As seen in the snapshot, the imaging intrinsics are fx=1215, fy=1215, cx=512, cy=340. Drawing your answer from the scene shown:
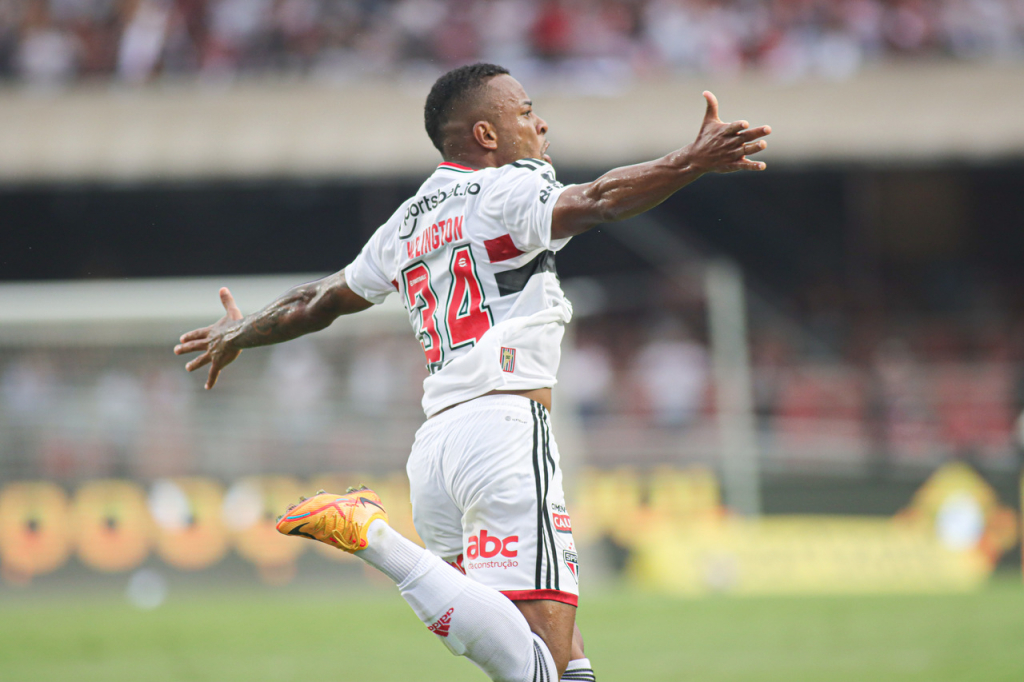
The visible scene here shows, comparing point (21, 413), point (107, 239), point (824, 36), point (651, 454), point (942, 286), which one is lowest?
point (651, 454)

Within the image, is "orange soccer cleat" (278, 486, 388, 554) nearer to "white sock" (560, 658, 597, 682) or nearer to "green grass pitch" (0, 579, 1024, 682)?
"white sock" (560, 658, 597, 682)

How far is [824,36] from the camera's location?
58.4 ft

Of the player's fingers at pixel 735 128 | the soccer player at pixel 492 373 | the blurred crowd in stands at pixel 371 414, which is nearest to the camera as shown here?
the player's fingers at pixel 735 128

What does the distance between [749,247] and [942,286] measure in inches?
121

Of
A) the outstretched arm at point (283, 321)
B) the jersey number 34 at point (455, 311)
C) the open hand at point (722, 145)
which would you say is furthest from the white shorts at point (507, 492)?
the open hand at point (722, 145)

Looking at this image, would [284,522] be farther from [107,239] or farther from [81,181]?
[107,239]

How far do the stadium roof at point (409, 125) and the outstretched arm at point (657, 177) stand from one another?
13.4 meters

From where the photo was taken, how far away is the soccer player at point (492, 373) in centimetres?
369

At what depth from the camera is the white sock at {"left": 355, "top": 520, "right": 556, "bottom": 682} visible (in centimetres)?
369

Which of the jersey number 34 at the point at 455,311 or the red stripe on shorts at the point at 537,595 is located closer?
the red stripe on shorts at the point at 537,595

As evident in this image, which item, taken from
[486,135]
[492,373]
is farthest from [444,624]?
[486,135]

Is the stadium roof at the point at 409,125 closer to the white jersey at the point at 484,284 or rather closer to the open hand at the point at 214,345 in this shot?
the open hand at the point at 214,345

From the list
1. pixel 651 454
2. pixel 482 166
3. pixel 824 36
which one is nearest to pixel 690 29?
pixel 824 36

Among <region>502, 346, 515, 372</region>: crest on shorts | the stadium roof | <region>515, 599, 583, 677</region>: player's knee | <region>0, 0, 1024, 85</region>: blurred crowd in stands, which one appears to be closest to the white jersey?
<region>502, 346, 515, 372</region>: crest on shorts
